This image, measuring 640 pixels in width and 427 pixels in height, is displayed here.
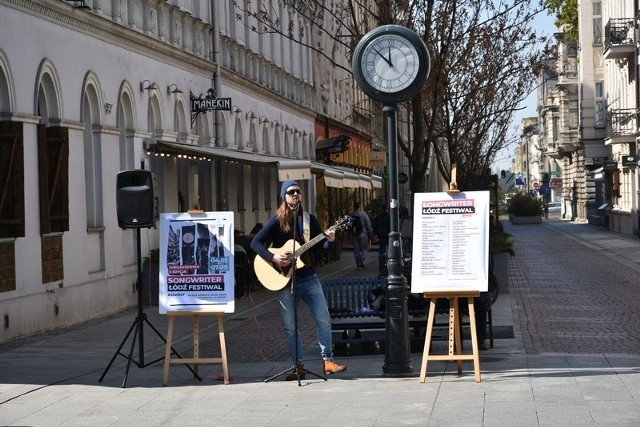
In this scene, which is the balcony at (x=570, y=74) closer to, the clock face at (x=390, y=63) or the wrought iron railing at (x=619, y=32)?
the wrought iron railing at (x=619, y=32)

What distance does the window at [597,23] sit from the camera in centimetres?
8238

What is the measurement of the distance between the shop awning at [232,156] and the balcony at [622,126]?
29.0 meters

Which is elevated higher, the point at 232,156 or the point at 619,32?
the point at 619,32

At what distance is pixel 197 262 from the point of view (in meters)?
14.3

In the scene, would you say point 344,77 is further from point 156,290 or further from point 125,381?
point 125,381

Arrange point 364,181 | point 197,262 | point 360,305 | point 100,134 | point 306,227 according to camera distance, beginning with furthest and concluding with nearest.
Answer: point 364,181 < point 100,134 < point 360,305 < point 197,262 < point 306,227

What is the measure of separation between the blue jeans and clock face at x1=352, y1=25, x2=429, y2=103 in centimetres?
185

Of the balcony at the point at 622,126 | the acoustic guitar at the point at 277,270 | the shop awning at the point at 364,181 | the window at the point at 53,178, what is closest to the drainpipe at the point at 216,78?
the shop awning at the point at 364,181

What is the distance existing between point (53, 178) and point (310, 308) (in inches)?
348

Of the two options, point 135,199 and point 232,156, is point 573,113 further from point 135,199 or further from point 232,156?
point 135,199

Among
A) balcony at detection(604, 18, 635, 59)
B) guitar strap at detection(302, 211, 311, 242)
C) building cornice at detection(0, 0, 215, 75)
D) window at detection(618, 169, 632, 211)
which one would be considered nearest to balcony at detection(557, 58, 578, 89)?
window at detection(618, 169, 632, 211)

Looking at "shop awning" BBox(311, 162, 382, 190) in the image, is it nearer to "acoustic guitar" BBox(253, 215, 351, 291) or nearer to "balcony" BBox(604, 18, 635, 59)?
"balcony" BBox(604, 18, 635, 59)

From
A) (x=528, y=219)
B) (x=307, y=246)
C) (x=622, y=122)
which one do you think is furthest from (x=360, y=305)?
(x=528, y=219)

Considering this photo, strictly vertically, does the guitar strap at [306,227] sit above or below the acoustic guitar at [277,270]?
above
